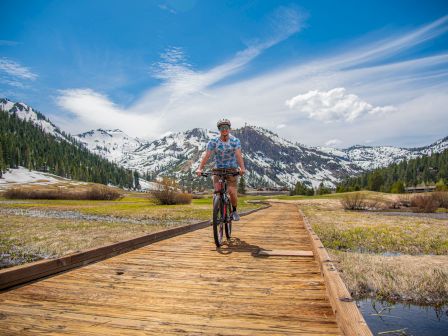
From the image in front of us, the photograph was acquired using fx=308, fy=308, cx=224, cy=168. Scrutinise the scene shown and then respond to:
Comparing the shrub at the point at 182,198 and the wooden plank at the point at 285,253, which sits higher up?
the wooden plank at the point at 285,253

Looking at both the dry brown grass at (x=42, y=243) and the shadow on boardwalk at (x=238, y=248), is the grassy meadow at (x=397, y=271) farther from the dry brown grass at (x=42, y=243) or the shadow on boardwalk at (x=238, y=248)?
the dry brown grass at (x=42, y=243)

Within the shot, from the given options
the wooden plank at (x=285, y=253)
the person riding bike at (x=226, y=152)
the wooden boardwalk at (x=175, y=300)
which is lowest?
the wooden plank at (x=285, y=253)

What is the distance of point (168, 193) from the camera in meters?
49.0

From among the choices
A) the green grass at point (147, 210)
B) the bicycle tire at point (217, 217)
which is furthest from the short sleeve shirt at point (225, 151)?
the green grass at point (147, 210)

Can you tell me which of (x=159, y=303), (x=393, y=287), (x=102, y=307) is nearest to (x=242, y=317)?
(x=159, y=303)

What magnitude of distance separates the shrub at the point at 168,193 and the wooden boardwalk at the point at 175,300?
42.1 m

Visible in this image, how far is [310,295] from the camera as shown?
4.41m

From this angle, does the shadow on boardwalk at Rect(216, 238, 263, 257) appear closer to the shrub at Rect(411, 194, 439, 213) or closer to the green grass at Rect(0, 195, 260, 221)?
the green grass at Rect(0, 195, 260, 221)

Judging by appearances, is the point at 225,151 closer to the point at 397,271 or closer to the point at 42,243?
the point at 397,271

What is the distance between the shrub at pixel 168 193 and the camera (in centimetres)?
4825

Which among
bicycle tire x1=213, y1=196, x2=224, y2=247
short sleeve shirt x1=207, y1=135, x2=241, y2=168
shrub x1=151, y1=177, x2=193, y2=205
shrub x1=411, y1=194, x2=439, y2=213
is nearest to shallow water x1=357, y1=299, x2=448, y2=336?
bicycle tire x1=213, y1=196, x2=224, y2=247

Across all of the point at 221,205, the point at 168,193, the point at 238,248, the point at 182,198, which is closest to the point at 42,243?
the point at 221,205

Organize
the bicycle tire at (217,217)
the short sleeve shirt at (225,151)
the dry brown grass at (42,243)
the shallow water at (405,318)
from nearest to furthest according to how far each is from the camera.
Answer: the shallow water at (405,318)
the bicycle tire at (217,217)
the short sleeve shirt at (225,151)
the dry brown grass at (42,243)

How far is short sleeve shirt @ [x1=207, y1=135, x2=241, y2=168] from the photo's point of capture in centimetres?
904
